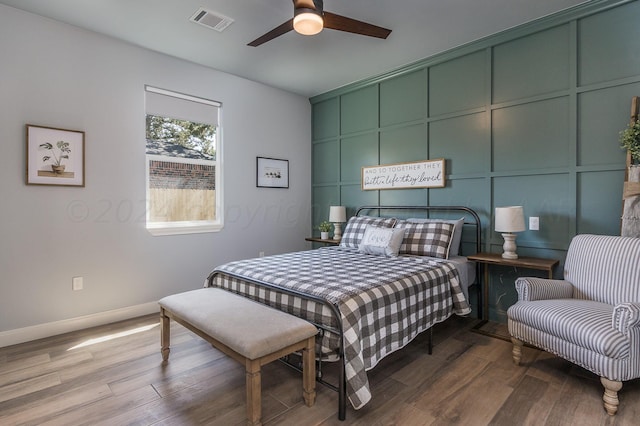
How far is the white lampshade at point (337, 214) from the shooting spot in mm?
4535

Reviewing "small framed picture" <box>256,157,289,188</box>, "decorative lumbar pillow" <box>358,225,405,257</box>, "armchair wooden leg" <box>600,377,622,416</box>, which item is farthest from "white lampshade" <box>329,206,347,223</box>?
"armchair wooden leg" <box>600,377,622,416</box>

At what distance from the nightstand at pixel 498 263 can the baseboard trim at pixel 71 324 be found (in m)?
3.43

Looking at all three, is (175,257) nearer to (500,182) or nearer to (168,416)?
(168,416)

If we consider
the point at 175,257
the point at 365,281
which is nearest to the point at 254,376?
the point at 365,281

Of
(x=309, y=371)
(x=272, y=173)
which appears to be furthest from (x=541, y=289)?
(x=272, y=173)

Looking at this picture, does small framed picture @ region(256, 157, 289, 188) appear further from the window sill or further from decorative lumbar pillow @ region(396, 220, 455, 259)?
decorative lumbar pillow @ region(396, 220, 455, 259)

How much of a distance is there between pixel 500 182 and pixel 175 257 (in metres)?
3.63

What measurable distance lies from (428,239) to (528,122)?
1.45 metres

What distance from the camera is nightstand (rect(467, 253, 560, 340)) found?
271cm

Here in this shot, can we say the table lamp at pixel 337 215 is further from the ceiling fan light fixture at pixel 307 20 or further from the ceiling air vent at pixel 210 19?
the ceiling fan light fixture at pixel 307 20

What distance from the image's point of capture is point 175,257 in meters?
3.81

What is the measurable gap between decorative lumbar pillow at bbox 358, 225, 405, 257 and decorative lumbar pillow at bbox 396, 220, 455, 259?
133mm

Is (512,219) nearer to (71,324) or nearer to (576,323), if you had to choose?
(576,323)

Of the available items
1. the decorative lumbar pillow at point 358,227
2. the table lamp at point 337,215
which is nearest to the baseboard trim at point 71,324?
the decorative lumbar pillow at point 358,227
